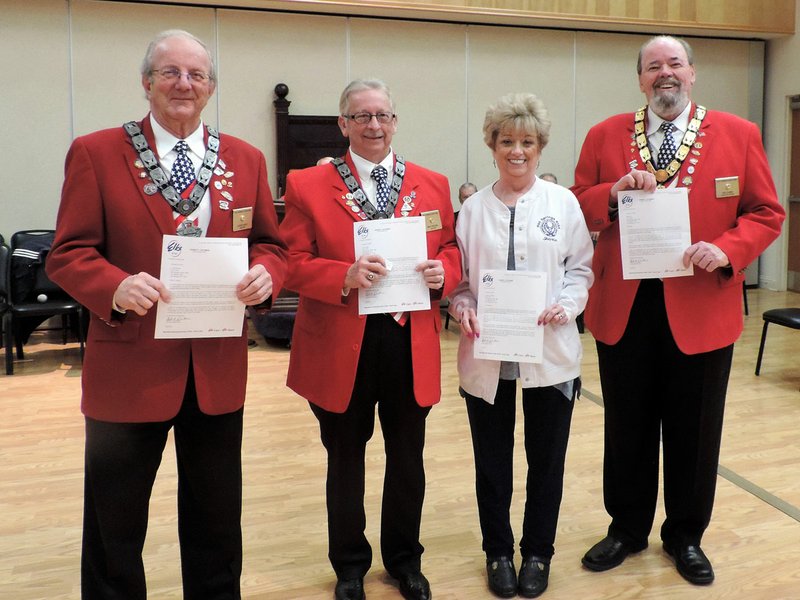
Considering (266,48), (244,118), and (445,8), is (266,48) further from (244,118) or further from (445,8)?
(445,8)

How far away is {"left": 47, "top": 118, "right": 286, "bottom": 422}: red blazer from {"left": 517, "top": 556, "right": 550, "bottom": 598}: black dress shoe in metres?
1.20

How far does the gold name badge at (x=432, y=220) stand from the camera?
236 centimetres

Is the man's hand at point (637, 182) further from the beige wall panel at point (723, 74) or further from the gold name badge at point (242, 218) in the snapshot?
the beige wall panel at point (723, 74)

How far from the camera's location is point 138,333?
1.92 metres

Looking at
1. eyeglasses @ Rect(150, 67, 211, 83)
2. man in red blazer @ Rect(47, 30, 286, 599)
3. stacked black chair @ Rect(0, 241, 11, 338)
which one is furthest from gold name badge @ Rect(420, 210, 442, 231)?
stacked black chair @ Rect(0, 241, 11, 338)

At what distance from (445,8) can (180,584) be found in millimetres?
6597

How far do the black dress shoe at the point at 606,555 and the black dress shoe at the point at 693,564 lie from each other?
0.62 ft

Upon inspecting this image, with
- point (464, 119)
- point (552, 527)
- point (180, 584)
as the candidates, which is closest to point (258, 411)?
point (180, 584)

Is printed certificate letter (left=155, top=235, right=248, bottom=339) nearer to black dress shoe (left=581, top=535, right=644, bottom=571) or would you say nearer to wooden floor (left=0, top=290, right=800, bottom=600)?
wooden floor (left=0, top=290, right=800, bottom=600)

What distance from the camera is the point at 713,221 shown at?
247 cm

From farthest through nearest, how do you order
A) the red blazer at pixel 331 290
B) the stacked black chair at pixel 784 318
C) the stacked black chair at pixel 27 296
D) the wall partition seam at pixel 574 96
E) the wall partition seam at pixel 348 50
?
the wall partition seam at pixel 574 96 → the wall partition seam at pixel 348 50 → the stacked black chair at pixel 27 296 → the stacked black chair at pixel 784 318 → the red blazer at pixel 331 290

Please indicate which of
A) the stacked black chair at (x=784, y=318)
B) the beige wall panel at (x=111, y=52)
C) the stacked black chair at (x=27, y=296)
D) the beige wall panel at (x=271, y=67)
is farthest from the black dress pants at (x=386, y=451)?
the beige wall panel at (x=111, y=52)

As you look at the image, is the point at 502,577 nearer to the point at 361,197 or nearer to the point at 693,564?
the point at 693,564

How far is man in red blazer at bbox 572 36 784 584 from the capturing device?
96.2 inches
